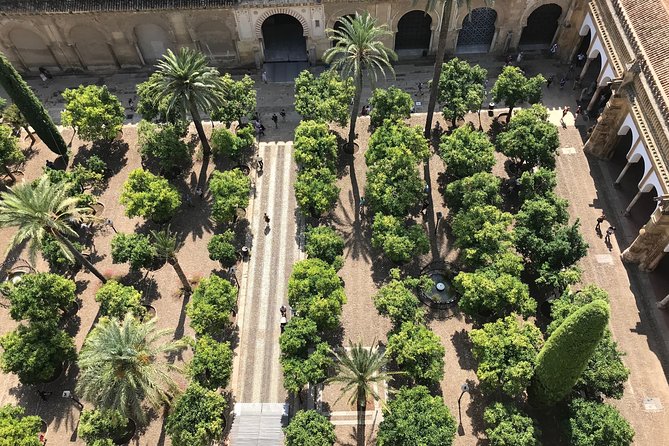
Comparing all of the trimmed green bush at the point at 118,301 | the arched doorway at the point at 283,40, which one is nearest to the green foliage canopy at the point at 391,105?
the arched doorway at the point at 283,40

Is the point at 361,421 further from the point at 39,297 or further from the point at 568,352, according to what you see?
the point at 39,297

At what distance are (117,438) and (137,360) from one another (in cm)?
1219

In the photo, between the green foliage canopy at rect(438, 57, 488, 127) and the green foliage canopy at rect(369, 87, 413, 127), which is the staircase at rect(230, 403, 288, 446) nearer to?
the green foliage canopy at rect(369, 87, 413, 127)

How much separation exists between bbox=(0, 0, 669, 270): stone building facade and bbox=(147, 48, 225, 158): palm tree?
1544 centimetres

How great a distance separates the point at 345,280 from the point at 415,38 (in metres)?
38.1

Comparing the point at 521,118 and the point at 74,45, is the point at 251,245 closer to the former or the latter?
the point at 521,118

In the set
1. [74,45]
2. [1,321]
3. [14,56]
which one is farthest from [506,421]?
[14,56]

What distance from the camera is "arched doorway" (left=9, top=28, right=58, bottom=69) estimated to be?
7306 centimetres

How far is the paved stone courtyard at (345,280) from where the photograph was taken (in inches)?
1970

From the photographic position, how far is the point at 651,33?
190ft

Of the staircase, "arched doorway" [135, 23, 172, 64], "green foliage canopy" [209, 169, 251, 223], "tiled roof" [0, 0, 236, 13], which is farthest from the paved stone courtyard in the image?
"tiled roof" [0, 0, 236, 13]

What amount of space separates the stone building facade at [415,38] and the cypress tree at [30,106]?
14.7 metres

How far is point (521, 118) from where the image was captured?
59.5m

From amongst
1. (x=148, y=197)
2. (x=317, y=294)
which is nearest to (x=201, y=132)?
(x=148, y=197)
